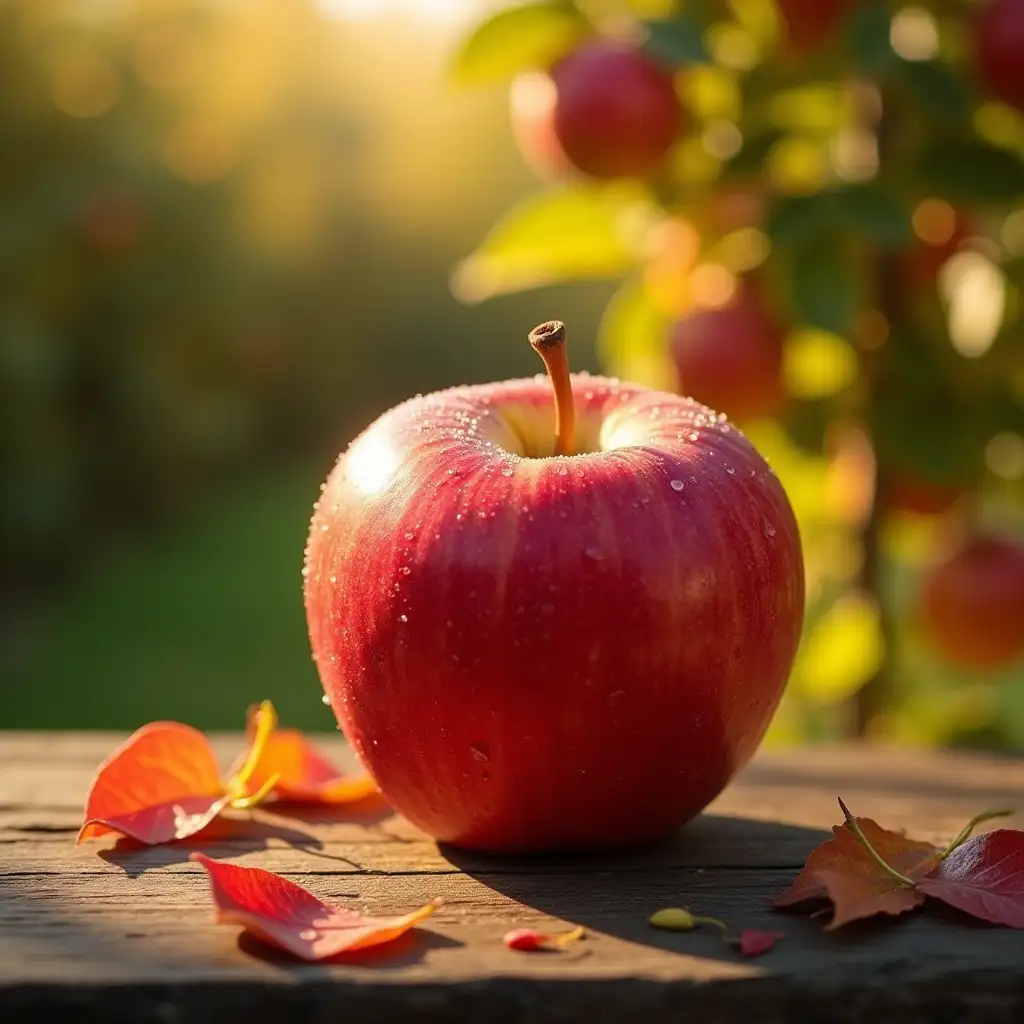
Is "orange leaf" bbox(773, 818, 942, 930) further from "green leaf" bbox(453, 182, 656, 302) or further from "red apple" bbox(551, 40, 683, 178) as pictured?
"green leaf" bbox(453, 182, 656, 302)

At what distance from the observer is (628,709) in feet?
3.12

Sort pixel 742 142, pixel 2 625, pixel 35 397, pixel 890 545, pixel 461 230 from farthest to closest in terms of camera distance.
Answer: pixel 461 230 < pixel 2 625 < pixel 35 397 < pixel 890 545 < pixel 742 142

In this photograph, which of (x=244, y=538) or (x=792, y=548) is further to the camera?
(x=244, y=538)

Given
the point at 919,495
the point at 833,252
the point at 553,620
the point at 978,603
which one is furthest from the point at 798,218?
the point at 553,620

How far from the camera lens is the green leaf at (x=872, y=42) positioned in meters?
1.49

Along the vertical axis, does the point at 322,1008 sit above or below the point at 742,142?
below

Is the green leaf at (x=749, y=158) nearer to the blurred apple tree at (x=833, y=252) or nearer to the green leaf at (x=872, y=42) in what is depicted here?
the blurred apple tree at (x=833, y=252)

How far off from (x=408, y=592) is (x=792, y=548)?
0.96 feet

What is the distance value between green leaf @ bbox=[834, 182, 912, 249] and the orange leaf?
72 cm

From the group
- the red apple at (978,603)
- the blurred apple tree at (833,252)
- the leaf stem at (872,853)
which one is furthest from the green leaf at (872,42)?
the leaf stem at (872,853)

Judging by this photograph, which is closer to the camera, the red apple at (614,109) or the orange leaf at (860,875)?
the orange leaf at (860,875)

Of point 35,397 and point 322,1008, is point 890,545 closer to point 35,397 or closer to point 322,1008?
point 322,1008

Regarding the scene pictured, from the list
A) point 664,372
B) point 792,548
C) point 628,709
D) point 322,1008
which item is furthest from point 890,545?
point 322,1008

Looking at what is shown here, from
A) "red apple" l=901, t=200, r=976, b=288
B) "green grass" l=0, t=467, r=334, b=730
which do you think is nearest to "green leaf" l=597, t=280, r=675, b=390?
"red apple" l=901, t=200, r=976, b=288
